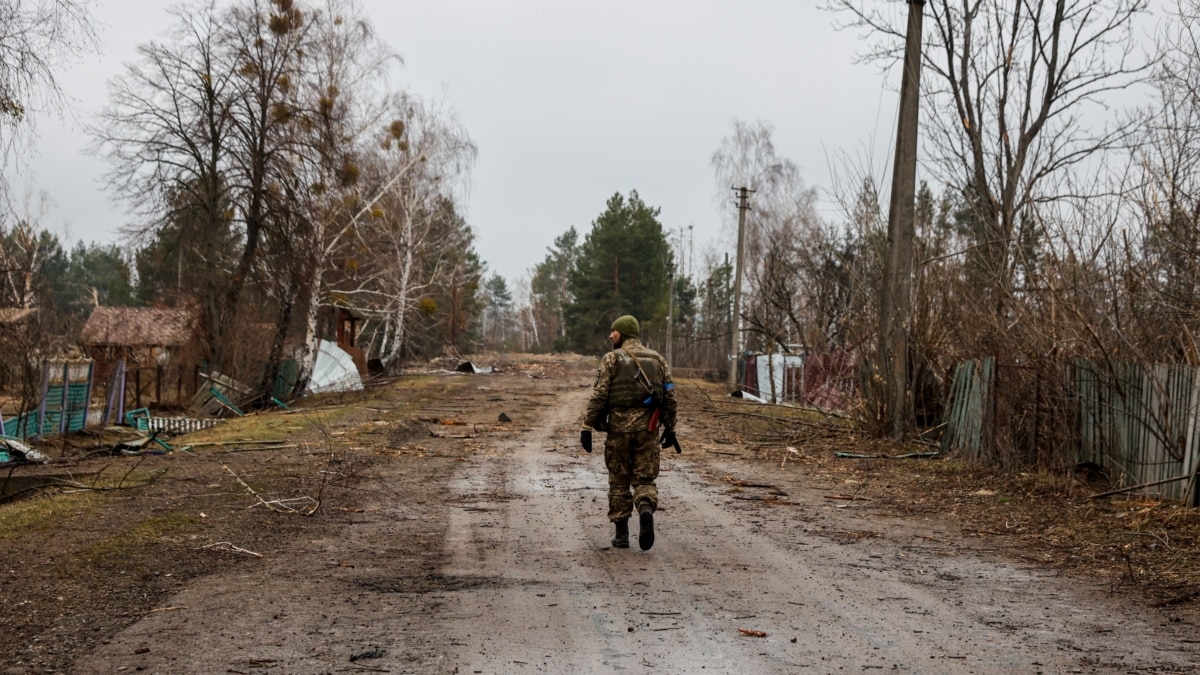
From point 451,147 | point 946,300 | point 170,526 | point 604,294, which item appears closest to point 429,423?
point 946,300

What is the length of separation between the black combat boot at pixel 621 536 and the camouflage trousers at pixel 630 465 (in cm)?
12

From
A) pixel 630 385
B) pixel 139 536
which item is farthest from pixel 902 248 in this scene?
pixel 139 536

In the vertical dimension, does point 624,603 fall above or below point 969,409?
below

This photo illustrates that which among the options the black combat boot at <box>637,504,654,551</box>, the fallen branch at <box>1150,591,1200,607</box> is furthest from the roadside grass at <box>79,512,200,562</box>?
the fallen branch at <box>1150,591,1200,607</box>

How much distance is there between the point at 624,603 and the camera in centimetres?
625

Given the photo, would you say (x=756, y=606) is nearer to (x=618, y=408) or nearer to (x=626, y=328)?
(x=618, y=408)

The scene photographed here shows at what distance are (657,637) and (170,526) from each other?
5222 millimetres

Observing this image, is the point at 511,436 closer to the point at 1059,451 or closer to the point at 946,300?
the point at 946,300

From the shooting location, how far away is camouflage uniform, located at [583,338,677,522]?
340 inches

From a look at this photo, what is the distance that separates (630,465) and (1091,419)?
18.9 ft

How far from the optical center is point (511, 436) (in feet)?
63.4

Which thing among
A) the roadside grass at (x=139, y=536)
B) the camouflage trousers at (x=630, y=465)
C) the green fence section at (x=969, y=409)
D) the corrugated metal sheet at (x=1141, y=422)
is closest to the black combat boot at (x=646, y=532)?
the camouflage trousers at (x=630, y=465)

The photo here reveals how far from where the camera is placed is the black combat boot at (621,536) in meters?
8.22

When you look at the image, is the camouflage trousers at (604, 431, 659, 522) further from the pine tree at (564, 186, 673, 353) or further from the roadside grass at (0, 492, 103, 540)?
the pine tree at (564, 186, 673, 353)
